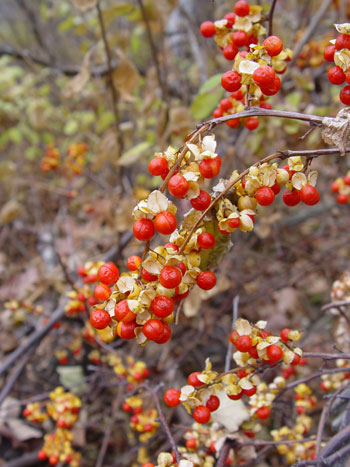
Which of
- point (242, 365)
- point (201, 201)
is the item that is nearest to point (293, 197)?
point (201, 201)

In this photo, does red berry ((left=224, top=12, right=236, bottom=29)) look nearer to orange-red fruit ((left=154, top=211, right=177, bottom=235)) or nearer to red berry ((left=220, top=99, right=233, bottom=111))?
red berry ((left=220, top=99, right=233, bottom=111))

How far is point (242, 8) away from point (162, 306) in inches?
28.5

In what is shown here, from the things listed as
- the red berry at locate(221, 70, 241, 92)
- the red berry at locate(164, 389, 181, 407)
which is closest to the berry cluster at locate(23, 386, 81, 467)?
the red berry at locate(164, 389, 181, 407)

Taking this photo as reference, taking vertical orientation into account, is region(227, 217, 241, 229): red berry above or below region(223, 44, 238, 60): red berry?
below

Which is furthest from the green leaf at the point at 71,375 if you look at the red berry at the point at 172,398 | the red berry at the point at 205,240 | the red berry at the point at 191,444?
the red berry at the point at 205,240

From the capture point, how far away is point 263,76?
0.70 m

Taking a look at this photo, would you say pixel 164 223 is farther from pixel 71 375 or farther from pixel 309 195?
pixel 71 375

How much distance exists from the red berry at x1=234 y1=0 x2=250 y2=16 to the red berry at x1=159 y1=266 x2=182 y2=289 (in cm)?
66

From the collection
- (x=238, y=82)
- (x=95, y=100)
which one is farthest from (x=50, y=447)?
(x=95, y=100)

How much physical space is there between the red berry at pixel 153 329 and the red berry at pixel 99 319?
0.07m

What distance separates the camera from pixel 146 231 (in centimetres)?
67

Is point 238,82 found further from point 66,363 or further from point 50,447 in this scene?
point 66,363

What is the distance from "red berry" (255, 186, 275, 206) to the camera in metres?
Result: 0.68

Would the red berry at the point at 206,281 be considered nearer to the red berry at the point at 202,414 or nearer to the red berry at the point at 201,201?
the red berry at the point at 201,201
